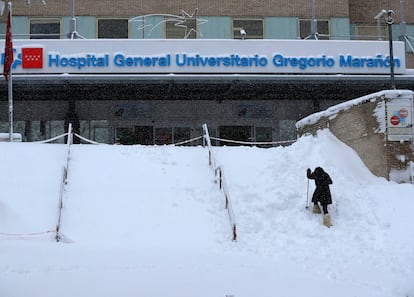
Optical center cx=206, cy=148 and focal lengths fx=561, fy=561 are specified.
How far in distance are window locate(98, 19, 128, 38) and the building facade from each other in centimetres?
5

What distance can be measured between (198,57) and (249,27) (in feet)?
18.5

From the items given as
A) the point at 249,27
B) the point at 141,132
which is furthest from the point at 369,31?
the point at 141,132

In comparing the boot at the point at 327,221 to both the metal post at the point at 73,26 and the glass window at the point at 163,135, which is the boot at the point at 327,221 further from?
the metal post at the point at 73,26

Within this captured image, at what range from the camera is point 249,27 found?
88.1ft

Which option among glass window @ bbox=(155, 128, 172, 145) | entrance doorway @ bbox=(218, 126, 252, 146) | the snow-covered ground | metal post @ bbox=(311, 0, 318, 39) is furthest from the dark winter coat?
metal post @ bbox=(311, 0, 318, 39)

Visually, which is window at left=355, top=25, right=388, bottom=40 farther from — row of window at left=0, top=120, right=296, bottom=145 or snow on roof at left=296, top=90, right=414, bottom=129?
snow on roof at left=296, top=90, right=414, bottom=129

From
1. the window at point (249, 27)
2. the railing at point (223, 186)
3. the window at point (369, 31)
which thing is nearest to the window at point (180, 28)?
the window at point (249, 27)

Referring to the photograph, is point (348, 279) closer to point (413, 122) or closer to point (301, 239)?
point (301, 239)

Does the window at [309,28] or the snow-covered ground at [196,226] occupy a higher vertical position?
the window at [309,28]

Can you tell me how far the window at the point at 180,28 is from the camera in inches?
1043

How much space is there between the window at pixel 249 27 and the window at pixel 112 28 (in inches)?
206

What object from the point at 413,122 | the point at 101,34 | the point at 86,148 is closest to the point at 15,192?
the point at 86,148

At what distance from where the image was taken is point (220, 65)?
877 inches

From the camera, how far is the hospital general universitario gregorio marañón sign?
71.8 feet
